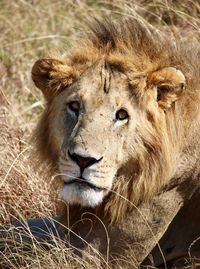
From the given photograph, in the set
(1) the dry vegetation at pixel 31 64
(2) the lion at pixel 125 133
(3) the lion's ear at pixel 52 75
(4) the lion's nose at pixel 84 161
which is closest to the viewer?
(4) the lion's nose at pixel 84 161

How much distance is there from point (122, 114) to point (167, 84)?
30 centimetres

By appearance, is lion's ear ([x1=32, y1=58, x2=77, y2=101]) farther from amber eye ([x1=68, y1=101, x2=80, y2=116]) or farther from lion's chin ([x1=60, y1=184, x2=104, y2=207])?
lion's chin ([x1=60, y1=184, x2=104, y2=207])

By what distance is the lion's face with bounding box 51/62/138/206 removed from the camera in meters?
5.23

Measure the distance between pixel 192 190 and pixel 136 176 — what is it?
351 millimetres

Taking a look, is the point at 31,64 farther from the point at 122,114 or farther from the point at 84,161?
the point at 84,161

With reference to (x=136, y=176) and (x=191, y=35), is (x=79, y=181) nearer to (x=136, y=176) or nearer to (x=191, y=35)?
(x=136, y=176)

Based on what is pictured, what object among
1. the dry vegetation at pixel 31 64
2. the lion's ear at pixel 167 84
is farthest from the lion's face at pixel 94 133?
the dry vegetation at pixel 31 64

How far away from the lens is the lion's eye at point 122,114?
539cm

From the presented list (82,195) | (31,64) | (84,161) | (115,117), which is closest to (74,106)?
(115,117)

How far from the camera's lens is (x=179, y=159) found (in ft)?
18.2

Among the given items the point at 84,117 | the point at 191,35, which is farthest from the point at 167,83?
the point at 191,35

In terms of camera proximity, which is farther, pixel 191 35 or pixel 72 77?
pixel 191 35

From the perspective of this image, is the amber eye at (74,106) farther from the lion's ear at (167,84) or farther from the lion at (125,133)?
the lion's ear at (167,84)

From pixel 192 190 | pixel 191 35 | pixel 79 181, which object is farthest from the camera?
pixel 191 35
